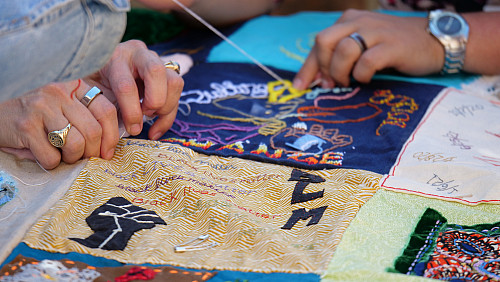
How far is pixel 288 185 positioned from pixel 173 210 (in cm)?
17

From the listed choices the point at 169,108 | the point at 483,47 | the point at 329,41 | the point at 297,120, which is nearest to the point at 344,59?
the point at 329,41

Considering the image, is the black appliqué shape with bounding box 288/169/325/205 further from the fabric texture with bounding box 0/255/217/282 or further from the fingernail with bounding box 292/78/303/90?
the fingernail with bounding box 292/78/303/90

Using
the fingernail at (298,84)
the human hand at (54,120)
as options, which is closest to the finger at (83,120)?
the human hand at (54,120)

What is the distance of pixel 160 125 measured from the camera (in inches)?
36.4

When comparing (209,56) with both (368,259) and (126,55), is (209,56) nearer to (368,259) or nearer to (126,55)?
(126,55)

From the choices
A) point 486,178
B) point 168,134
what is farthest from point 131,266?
point 486,178

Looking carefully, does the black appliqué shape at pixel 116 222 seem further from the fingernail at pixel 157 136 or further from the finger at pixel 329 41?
the finger at pixel 329 41

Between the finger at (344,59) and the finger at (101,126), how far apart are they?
1.75 feet

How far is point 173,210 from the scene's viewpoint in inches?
28.8

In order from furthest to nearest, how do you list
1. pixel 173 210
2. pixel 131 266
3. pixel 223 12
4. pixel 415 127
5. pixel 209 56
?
pixel 223 12 → pixel 209 56 → pixel 415 127 → pixel 173 210 → pixel 131 266

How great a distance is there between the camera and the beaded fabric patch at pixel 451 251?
2.00ft

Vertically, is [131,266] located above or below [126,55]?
below

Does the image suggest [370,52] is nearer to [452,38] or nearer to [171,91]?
[452,38]

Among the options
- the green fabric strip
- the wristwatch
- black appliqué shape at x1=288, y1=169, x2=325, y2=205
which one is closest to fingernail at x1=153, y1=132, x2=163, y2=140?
black appliqué shape at x1=288, y1=169, x2=325, y2=205
